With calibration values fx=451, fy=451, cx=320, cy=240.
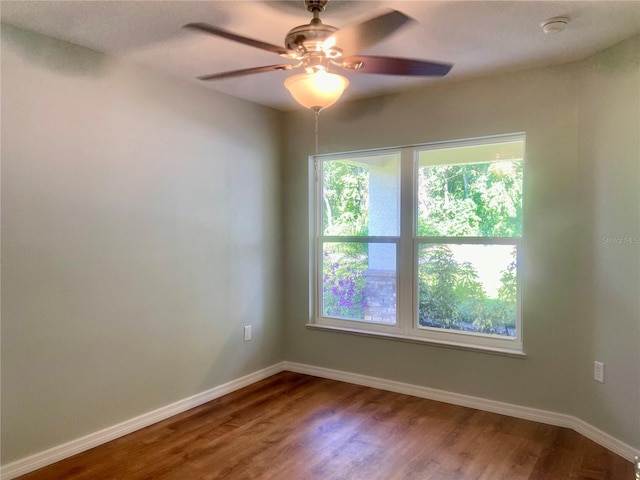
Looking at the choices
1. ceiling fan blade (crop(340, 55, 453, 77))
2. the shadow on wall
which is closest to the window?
ceiling fan blade (crop(340, 55, 453, 77))

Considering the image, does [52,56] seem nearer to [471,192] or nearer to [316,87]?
[316,87]

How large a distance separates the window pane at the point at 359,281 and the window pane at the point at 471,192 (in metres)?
0.45

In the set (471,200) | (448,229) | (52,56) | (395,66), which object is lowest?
(448,229)

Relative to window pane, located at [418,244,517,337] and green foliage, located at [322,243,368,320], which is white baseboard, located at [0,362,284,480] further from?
window pane, located at [418,244,517,337]

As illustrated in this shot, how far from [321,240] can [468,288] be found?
1374 mm

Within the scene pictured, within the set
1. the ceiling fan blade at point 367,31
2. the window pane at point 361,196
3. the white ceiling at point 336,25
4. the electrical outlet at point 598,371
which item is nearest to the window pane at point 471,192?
the window pane at point 361,196

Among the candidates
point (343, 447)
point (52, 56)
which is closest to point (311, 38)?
point (52, 56)

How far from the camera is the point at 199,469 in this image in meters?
2.45

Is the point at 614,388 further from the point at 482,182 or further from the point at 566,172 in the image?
the point at 482,182

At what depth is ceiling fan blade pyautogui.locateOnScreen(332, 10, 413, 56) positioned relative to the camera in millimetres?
1649

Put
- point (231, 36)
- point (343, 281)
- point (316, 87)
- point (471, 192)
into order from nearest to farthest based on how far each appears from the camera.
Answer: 1. point (231, 36)
2. point (316, 87)
3. point (471, 192)
4. point (343, 281)

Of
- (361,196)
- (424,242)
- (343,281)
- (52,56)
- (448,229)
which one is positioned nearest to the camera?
(52,56)

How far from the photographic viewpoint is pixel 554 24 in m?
2.31

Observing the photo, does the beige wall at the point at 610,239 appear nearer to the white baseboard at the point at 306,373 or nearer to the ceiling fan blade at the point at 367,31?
the white baseboard at the point at 306,373
